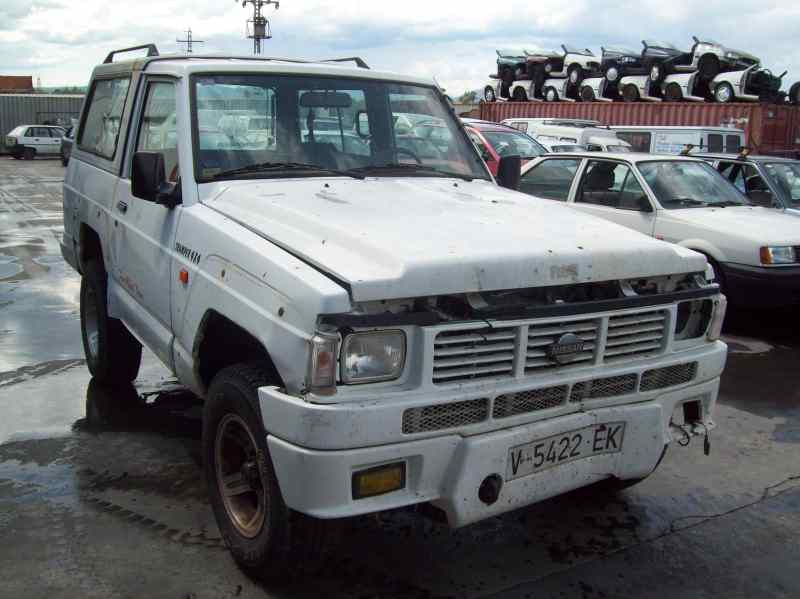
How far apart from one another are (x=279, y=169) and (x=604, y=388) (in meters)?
1.83

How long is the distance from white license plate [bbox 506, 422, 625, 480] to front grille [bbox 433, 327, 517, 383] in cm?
28

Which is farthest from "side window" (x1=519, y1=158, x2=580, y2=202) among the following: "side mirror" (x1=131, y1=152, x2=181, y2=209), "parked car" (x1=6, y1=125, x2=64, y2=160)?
"parked car" (x1=6, y1=125, x2=64, y2=160)

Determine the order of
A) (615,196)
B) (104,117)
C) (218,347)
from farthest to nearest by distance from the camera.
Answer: (615,196)
(104,117)
(218,347)

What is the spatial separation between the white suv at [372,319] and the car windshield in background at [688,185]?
4.22 metres

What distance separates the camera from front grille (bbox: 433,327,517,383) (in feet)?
9.09

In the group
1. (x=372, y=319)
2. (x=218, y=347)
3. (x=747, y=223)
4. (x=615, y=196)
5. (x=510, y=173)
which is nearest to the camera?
(x=372, y=319)

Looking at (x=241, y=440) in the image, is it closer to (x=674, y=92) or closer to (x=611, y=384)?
(x=611, y=384)

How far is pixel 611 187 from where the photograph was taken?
845 centimetres

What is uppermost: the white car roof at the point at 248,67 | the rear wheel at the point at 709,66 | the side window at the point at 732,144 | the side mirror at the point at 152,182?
the rear wheel at the point at 709,66

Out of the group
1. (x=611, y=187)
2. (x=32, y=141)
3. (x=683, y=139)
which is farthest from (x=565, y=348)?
(x=32, y=141)

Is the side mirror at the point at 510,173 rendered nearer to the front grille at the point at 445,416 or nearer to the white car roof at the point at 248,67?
the white car roof at the point at 248,67

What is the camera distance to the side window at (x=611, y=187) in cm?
815

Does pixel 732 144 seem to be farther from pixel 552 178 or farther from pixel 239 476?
pixel 239 476

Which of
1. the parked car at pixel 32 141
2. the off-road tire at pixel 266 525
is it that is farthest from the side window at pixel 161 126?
the parked car at pixel 32 141
